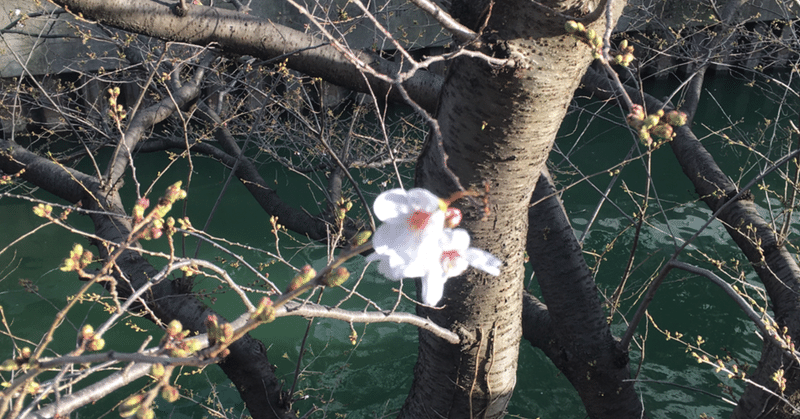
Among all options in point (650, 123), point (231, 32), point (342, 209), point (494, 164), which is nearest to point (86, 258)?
point (342, 209)

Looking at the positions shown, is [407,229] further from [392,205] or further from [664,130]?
[664,130]

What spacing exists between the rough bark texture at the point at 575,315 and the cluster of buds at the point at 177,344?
1.90 metres

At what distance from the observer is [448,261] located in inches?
30.8

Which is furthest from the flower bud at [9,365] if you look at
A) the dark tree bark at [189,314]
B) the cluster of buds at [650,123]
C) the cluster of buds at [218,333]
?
the dark tree bark at [189,314]

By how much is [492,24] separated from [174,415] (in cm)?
400

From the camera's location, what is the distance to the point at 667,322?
510 cm

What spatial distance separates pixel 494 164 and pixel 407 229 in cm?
94

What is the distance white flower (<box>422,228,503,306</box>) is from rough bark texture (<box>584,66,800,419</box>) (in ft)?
6.49

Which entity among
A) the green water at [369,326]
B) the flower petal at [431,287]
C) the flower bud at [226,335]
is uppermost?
the flower petal at [431,287]

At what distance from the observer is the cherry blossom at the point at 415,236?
0.69m

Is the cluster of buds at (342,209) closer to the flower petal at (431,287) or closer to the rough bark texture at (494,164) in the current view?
the rough bark texture at (494,164)

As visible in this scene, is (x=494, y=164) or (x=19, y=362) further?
(x=494, y=164)

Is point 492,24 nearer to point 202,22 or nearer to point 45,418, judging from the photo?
point 202,22

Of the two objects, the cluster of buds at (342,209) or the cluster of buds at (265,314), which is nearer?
the cluster of buds at (265,314)
